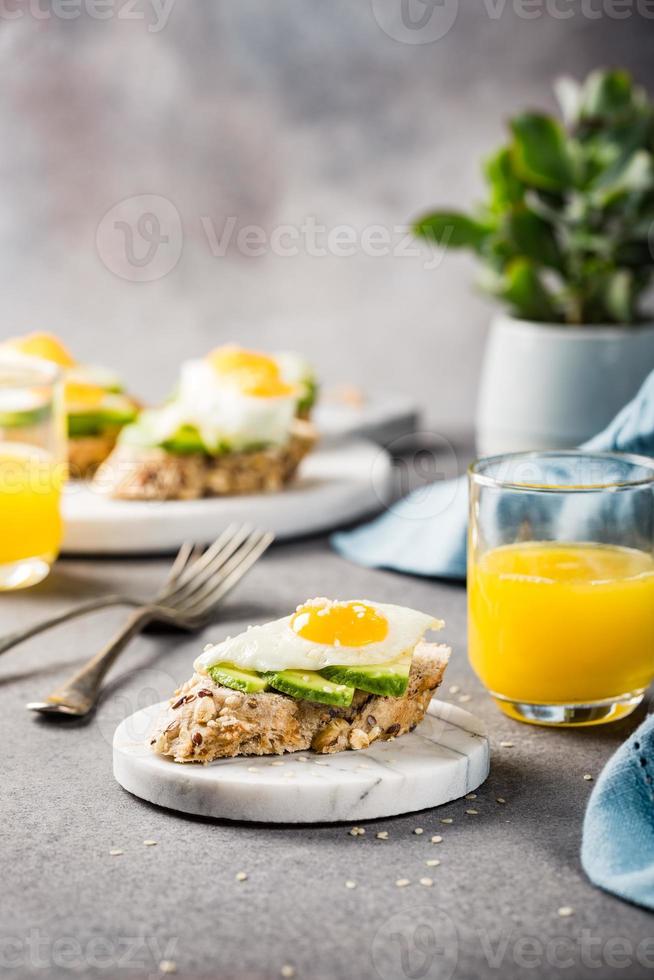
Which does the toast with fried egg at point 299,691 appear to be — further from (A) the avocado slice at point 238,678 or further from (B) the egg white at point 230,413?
(B) the egg white at point 230,413

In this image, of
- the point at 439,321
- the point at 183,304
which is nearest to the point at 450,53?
the point at 439,321

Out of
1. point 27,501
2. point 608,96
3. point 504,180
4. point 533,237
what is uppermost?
point 608,96

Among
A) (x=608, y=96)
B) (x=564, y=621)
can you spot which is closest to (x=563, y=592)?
(x=564, y=621)

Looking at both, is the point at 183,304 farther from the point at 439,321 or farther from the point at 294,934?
the point at 294,934

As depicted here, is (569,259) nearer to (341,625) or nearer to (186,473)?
(186,473)

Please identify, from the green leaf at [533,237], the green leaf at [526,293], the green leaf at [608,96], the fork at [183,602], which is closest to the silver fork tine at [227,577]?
the fork at [183,602]

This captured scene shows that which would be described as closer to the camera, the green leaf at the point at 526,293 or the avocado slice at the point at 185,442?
the avocado slice at the point at 185,442
